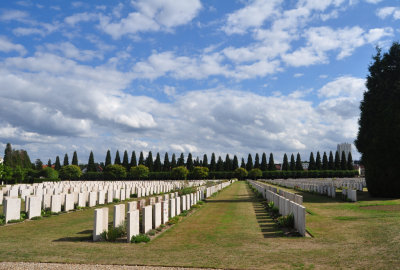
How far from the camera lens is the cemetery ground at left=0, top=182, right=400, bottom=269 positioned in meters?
6.59

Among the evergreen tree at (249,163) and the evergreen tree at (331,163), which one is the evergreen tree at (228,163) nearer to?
the evergreen tree at (249,163)

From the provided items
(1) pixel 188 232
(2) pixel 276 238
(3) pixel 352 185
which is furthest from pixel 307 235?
(3) pixel 352 185

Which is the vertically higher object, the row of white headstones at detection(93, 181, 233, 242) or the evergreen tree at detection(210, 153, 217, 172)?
the evergreen tree at detection(210, 153, 217, 172)

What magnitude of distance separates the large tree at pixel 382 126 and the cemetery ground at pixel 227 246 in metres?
13.8

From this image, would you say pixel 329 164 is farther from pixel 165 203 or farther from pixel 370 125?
pixel 165 203

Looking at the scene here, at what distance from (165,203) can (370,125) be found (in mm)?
20188

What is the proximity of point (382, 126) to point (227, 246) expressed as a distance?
20753 mm

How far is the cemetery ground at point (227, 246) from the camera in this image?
6586mm

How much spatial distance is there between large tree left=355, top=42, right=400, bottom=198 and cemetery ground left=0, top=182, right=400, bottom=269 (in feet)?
45.4

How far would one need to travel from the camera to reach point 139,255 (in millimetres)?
7305

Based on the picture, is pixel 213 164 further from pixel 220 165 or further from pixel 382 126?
pixel 382 126

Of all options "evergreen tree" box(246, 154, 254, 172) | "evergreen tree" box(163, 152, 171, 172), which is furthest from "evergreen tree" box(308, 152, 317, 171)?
"evergreen tree" box(163, 152, 171, 172)

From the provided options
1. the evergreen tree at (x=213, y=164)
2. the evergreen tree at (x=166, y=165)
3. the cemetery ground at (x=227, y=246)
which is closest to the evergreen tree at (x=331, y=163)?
the evergreen tree at (x=213, y=164)

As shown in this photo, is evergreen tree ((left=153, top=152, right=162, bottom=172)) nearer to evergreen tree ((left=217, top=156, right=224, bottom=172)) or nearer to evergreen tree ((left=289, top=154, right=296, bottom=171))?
evergreen tree ((left=217, top=156, right=224, bottom=172))
